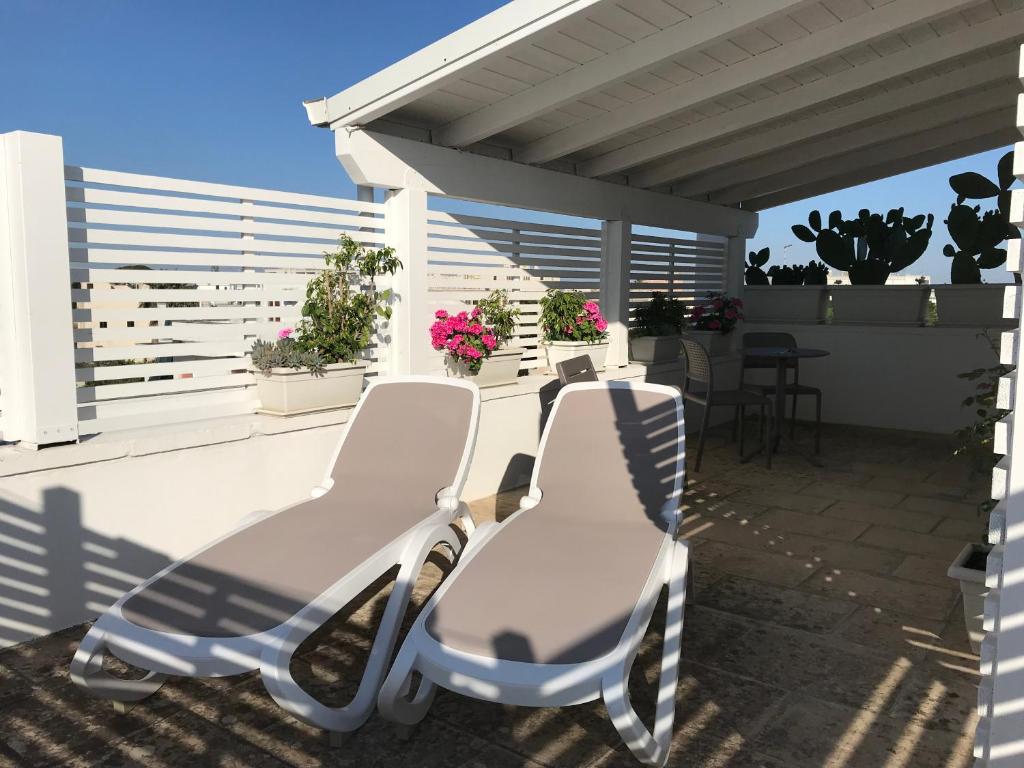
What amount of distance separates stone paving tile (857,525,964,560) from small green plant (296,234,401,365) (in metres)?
3.25

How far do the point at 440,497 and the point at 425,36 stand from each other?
21.6 meters

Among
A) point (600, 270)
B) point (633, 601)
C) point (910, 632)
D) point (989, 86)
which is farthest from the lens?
point (600, 270)

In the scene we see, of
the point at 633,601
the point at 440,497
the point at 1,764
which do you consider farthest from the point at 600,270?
the point at 1,764

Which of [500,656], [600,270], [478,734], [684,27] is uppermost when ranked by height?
[684,27]

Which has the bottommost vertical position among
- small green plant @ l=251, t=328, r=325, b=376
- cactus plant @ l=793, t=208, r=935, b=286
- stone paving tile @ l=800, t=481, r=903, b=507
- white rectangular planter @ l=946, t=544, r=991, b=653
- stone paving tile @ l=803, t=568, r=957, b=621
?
stone paving tile @ l=803, t=568, r=957, b=621

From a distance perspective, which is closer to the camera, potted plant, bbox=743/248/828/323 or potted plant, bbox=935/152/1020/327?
potted plant, bbox=935/152/1020/327

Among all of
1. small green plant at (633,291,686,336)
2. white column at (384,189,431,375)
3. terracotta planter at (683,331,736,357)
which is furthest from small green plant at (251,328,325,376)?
terracotta planter at (683,331,736,357)

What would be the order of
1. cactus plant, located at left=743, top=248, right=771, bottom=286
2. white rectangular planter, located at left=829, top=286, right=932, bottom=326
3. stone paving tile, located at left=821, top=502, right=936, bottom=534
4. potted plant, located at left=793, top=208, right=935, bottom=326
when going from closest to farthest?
stone paving tile, located at left=821, top=502, right=936, bottom=534
white rectangular planter, located at left=829, top=286, right=932, bottom=326
potted plant, located at left=793, top=208, right=935, bottom=326
cactus plant, located at left=743, top=248, right=771, bottom=286

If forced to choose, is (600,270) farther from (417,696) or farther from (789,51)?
(417,696)

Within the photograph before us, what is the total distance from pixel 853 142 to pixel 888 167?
1.40 metres

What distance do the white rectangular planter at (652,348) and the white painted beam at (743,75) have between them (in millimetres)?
2200

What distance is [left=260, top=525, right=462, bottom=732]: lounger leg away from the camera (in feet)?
7.56

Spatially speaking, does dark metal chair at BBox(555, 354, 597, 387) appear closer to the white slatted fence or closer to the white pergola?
the white pergola

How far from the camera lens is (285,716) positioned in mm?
2670
